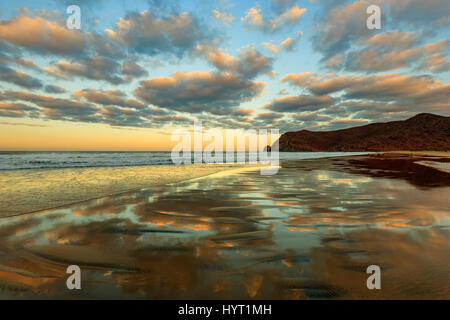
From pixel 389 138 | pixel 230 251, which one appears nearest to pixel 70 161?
pixel 230 251

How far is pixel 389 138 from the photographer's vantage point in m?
137

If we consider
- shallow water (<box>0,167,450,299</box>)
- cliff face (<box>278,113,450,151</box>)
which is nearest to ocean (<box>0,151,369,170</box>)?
shallow water (<box>0,167,450,299</box>)

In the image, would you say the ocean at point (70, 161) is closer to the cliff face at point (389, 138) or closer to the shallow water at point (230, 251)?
the shallow water at point (230, 251)

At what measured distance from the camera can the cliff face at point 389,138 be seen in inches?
4850

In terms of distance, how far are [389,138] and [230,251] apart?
171m

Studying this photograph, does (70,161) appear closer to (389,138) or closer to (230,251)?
(230,251)

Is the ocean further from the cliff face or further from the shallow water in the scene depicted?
the cliff face

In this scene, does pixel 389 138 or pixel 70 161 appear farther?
pixel 389 138

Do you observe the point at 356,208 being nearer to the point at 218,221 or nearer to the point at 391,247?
the point at 391,247

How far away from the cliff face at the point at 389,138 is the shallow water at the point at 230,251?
136533 mm

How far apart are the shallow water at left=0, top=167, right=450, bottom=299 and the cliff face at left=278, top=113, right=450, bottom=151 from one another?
448 feet

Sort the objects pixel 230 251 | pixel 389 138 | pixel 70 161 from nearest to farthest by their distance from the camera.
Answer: pixel 230 251 < pixel 70 161 < pixel 389 138

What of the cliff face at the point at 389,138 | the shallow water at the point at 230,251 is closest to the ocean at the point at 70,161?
the shallow water at the point at 230,251
